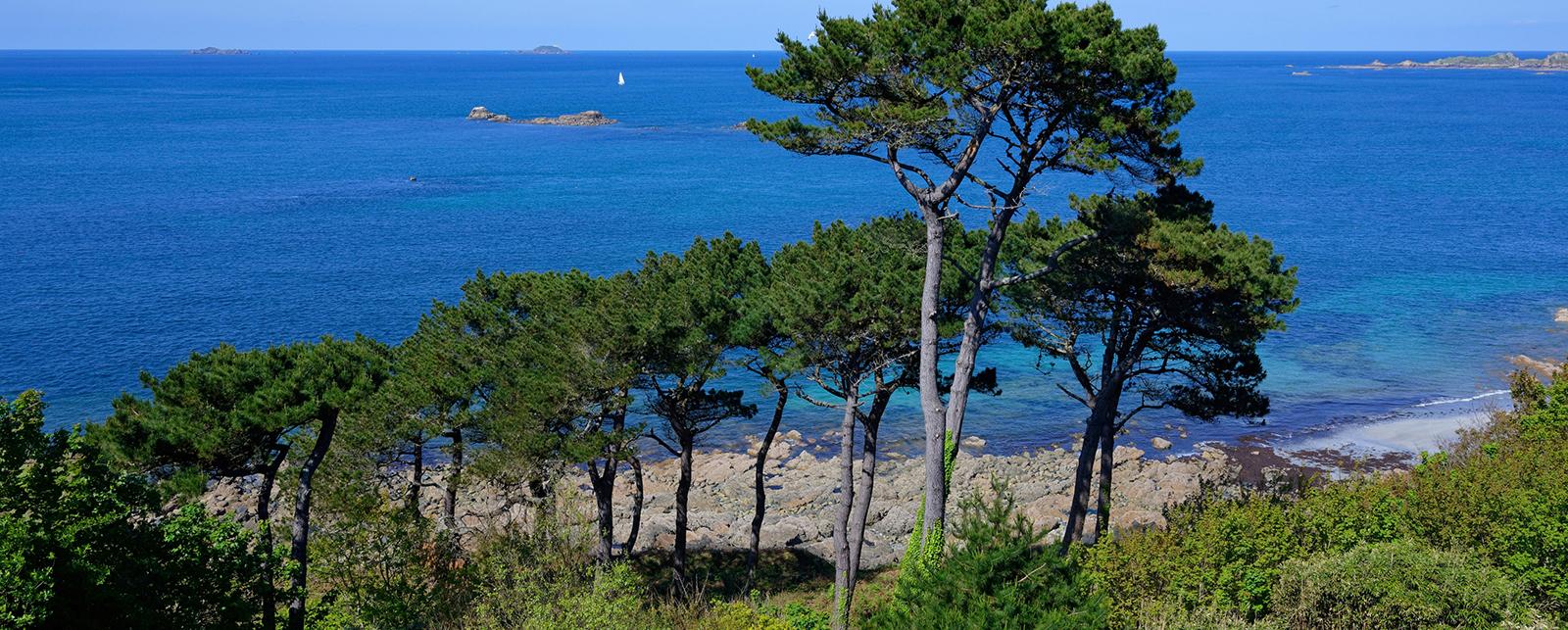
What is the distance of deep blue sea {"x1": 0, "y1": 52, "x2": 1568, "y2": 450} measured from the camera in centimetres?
4391

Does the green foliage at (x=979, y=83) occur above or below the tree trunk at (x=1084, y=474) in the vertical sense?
above

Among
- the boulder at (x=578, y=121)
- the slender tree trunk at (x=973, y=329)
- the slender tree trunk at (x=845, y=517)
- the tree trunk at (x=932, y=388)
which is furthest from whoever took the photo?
the boulder at (x=578, y=121)

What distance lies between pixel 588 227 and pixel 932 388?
2242 inches

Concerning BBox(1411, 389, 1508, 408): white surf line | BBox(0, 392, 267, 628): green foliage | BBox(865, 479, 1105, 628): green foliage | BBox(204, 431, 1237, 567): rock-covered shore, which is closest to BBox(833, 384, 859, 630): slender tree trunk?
BBox(204, 431, 1237, 567): rock-covered shore

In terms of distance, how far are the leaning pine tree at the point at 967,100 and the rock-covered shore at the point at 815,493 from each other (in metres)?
12.1

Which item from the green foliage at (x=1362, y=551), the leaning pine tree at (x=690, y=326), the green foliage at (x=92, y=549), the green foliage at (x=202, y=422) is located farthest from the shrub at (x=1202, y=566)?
the green foliage at (x=202, y=422)

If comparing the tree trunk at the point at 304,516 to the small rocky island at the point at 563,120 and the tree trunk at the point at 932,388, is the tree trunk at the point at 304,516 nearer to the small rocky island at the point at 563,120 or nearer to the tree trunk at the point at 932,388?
the tree trunk at the point at 932,388

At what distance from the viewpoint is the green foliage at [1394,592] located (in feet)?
46.4

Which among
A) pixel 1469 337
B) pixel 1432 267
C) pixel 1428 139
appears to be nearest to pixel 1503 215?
pixel 1432 267

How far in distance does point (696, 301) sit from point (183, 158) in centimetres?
10144

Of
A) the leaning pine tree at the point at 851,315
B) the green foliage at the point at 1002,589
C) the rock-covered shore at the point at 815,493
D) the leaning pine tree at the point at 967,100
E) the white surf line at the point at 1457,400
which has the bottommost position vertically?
the rock-covered shore at the point at 815,493

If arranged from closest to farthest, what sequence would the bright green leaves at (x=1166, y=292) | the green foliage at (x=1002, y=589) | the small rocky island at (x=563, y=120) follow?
→ the green foliage at (x=1002, y=589)
the bright green leaves at (x=1166, y=292)
the small rocky island at (x=563, y=120)

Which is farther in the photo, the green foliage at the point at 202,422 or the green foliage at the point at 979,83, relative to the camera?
the green foliage at the point at 202,422

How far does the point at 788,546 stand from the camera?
28969 millimetres
